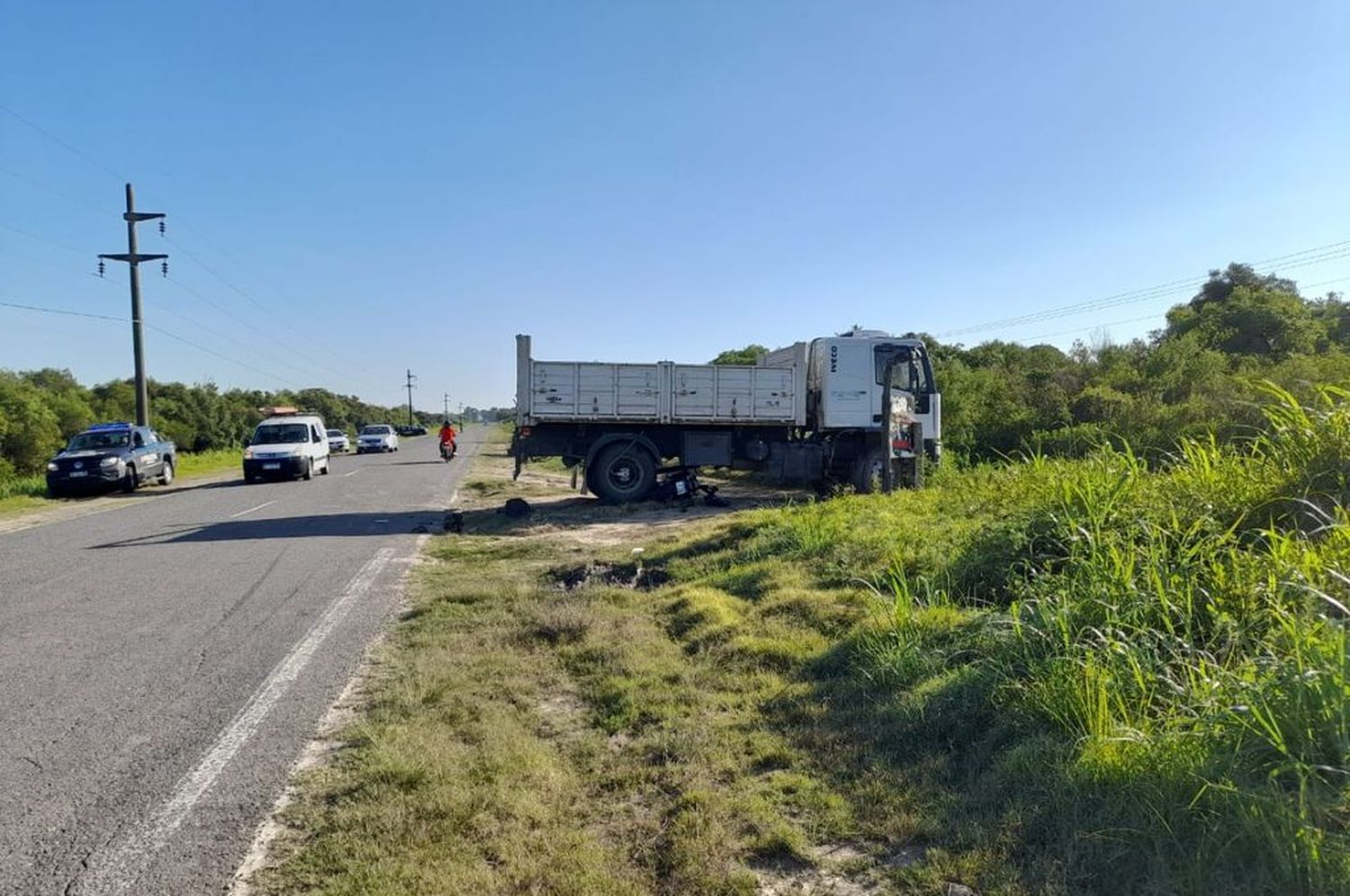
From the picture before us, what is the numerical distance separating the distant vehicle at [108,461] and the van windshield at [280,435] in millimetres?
2839

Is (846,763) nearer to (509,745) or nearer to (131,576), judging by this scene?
(509,745)

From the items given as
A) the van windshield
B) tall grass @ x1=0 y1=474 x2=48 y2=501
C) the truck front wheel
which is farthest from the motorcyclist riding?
the truck front wheel

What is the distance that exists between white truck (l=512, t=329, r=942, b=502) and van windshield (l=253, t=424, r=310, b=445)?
1277cm

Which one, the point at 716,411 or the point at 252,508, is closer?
the point at 716,411

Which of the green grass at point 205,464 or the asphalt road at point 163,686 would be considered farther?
the green grass at point 205,464

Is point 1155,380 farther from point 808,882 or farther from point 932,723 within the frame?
point 808,882

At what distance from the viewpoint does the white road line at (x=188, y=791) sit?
317 cm

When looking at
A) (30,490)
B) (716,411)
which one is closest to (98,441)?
(30,490)

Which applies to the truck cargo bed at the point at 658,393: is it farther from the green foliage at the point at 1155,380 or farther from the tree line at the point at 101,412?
the tree line at the point at 101,412

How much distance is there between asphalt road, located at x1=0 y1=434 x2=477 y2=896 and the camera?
11.1ft

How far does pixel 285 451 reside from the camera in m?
24.5

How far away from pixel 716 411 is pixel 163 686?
461 inches

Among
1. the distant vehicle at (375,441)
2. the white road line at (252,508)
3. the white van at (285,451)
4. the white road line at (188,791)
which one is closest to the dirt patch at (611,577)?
the white road line at (188,791)

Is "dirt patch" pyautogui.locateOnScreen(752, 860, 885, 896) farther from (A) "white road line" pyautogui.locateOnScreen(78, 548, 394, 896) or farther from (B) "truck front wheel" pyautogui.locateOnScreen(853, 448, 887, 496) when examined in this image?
(B) "truck front wheel" pyautogui.locateOnScreen(853, 448, 887, 496)
